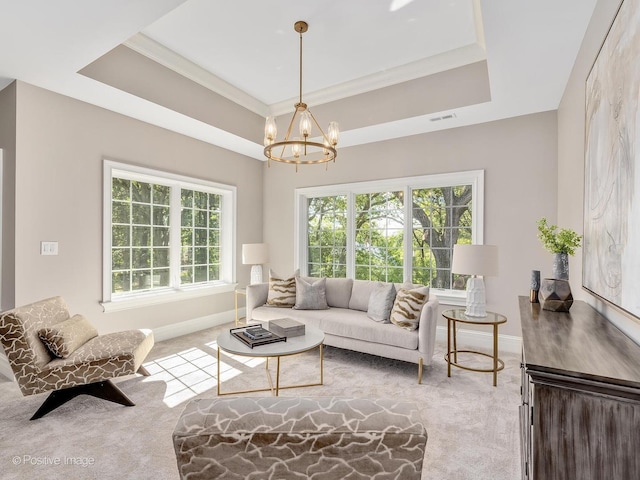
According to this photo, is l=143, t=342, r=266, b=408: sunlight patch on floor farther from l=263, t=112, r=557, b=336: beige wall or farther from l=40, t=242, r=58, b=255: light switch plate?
l=263, t=112, r=557, b=336: beige wall

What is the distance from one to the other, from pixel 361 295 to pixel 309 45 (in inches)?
106

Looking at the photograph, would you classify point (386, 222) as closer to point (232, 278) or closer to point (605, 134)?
point (232, 278)

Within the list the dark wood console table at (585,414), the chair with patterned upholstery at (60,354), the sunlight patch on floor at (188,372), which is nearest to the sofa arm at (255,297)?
the sunlight patch on floor at (188,372)

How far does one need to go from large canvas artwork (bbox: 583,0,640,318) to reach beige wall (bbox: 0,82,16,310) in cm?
426

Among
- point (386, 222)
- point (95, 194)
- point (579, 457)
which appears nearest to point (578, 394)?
point (579, 457)

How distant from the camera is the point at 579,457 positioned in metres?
1.01

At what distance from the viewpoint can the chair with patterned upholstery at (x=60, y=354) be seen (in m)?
2.31

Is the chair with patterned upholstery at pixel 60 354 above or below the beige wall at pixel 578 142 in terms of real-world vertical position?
below

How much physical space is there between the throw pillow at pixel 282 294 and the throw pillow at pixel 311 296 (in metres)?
0.09

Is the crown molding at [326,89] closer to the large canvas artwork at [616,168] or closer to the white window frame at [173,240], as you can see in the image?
the white window frame at [173,240]

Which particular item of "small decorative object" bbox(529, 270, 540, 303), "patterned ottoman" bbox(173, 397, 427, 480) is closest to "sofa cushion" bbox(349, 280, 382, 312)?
"small decorative object" bbox(529, 270, 540, 303)

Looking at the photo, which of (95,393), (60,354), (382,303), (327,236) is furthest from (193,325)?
(382,303)

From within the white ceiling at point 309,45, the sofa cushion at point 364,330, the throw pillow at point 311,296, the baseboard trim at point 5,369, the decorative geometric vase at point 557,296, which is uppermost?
the white ceiling at point 309,45

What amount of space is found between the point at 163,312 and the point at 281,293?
1.51 meters
